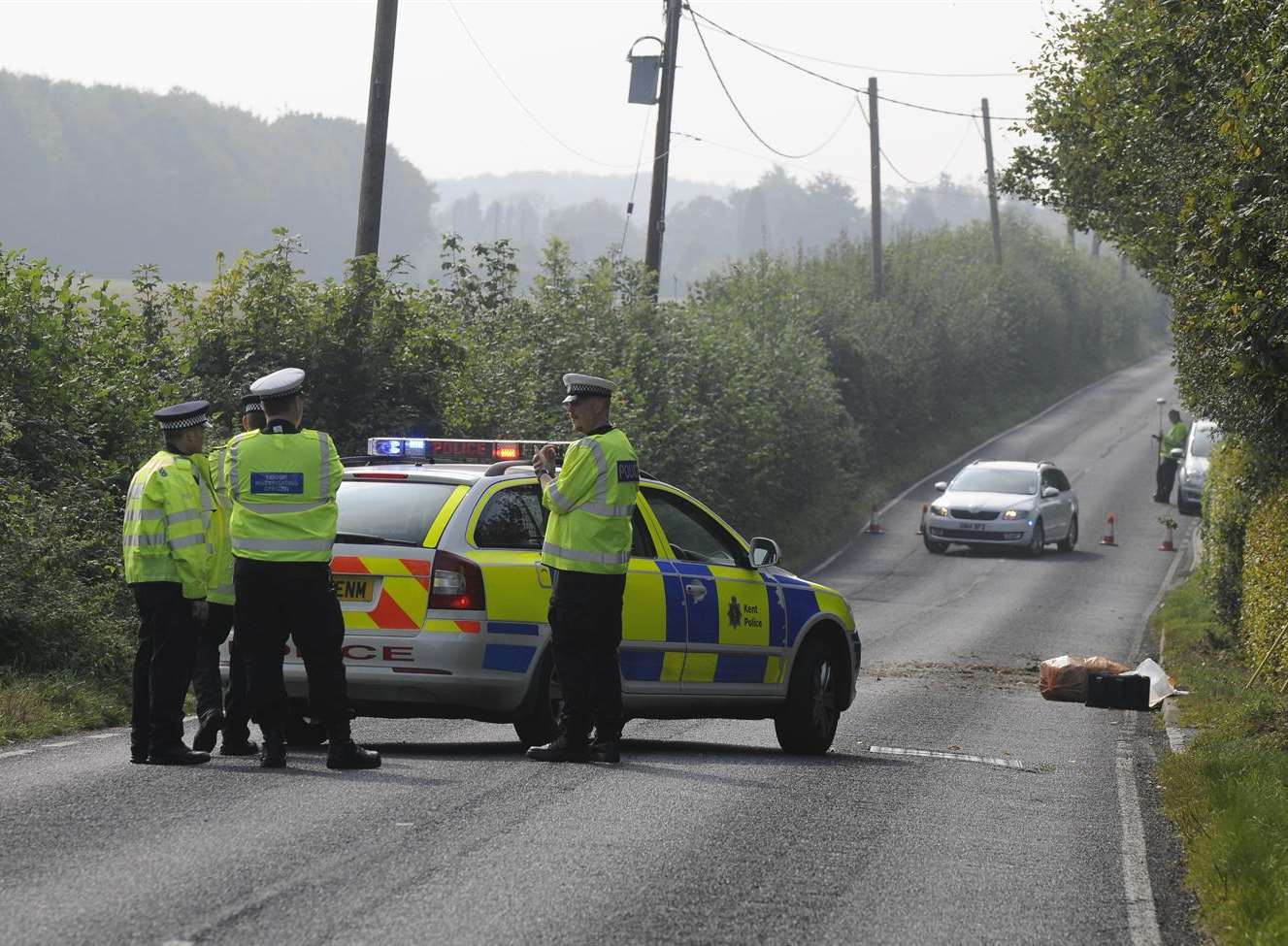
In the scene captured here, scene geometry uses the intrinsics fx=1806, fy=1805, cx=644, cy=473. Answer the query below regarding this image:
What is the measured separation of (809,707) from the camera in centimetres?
1066

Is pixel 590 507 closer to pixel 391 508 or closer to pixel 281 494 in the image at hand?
pixel 391 508

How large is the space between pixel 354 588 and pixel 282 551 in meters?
0.98

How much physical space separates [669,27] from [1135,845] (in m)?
24.2

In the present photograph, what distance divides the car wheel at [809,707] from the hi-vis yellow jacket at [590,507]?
220 centimetres

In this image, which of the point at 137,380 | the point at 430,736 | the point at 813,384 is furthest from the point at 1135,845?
the point at 813,384

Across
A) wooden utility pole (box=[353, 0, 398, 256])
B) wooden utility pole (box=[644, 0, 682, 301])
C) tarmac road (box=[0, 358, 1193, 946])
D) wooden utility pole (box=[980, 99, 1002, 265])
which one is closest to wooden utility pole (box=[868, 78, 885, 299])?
wooden utility pole (box=[980, 99, 1002, 265])

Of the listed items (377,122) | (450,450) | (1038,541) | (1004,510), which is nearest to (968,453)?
(1038,541)

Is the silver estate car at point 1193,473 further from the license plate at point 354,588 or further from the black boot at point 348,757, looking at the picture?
the black boot at point 348,757

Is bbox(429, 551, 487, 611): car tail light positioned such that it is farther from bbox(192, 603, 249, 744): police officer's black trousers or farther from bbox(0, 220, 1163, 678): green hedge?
bbox(0, 220, 1163, 678): green hedge

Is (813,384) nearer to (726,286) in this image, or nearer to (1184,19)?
(726,286)

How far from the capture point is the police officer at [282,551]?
27.1 feet

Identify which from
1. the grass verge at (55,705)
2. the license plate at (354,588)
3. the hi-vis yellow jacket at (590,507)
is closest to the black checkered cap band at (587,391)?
the hi-vis yellow jacket at (590,507)

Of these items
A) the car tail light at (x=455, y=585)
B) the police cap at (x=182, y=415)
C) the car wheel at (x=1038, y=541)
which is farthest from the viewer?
the car wheel at (x=1038, y=541)

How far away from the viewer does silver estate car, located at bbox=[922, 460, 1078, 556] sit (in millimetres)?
32250
